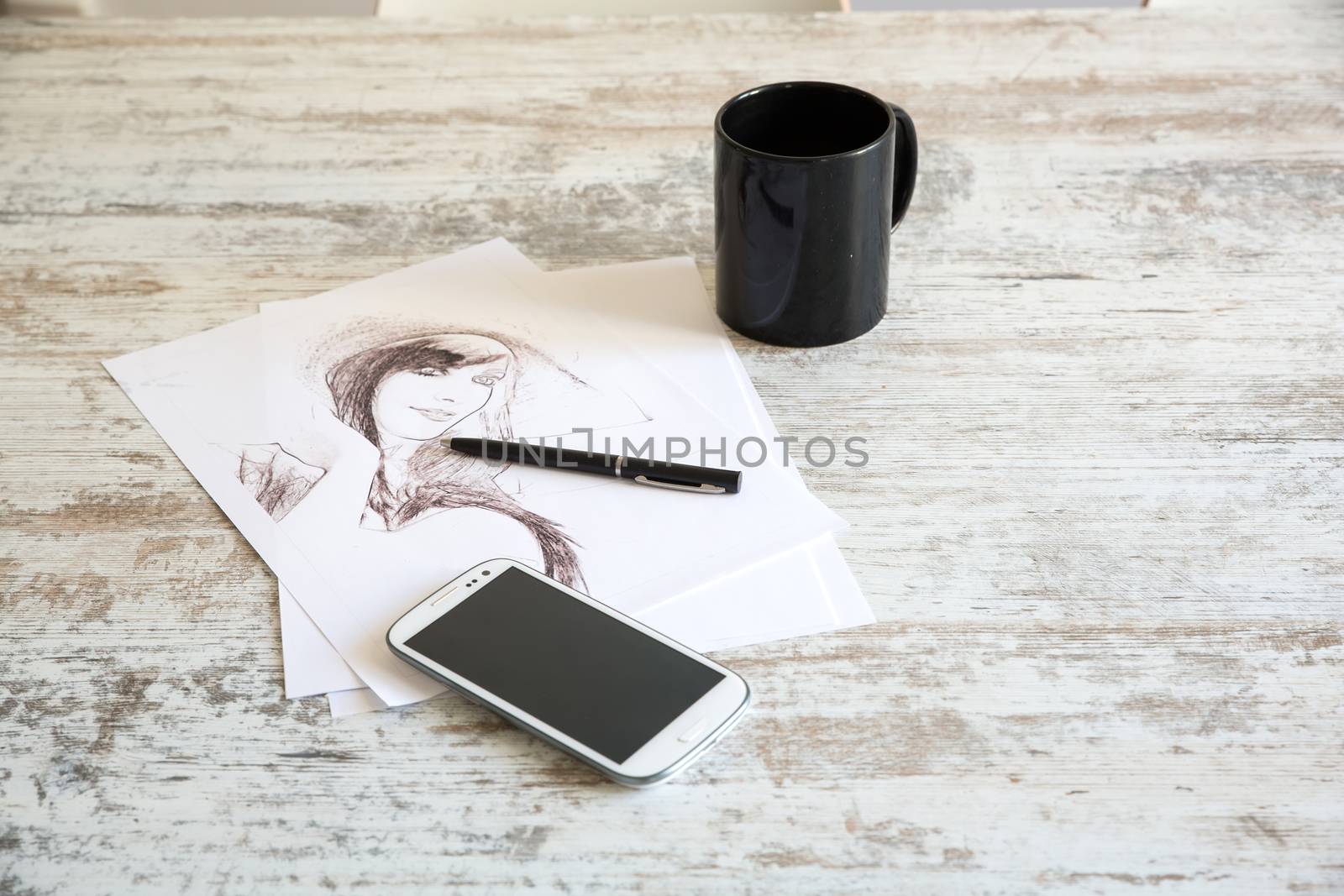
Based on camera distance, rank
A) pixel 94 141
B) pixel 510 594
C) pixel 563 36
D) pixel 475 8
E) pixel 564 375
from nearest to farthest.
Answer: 1. pixel 510 594
2. pixel 564 375
3. pixel 94 141
4. pixel 563 36
5. pixel 475 8

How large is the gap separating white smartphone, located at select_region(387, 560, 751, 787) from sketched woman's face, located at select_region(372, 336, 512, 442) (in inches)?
6.4

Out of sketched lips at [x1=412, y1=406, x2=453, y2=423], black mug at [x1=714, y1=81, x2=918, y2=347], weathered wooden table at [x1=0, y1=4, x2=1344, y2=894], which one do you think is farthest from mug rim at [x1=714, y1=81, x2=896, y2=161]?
sketched lips at [x1=412, y1=406, x2=453, y2=423]

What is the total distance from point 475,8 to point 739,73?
16.5 inches

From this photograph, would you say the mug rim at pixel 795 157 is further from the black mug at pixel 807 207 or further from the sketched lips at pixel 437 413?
the sketched lips at pixel 437 413

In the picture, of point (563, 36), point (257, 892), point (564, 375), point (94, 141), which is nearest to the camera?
point (257, 892)

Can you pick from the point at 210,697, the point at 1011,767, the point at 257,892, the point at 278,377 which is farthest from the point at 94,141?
the point at 1011,767

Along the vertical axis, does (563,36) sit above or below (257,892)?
above

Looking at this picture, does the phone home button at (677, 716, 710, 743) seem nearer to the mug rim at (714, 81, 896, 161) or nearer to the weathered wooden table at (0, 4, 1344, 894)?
the weathered wooden table at (0, 4, 1344, 894)

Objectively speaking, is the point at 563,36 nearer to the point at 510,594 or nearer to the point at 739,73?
the point at 739,73

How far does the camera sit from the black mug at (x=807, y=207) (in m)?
0.70

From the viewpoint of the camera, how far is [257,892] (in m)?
0.46

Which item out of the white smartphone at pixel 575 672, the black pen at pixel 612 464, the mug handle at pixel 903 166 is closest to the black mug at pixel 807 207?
the mug handle at pixel 903 166

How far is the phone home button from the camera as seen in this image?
496mm

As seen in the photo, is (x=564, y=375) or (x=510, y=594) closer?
(x=510, y=594)
